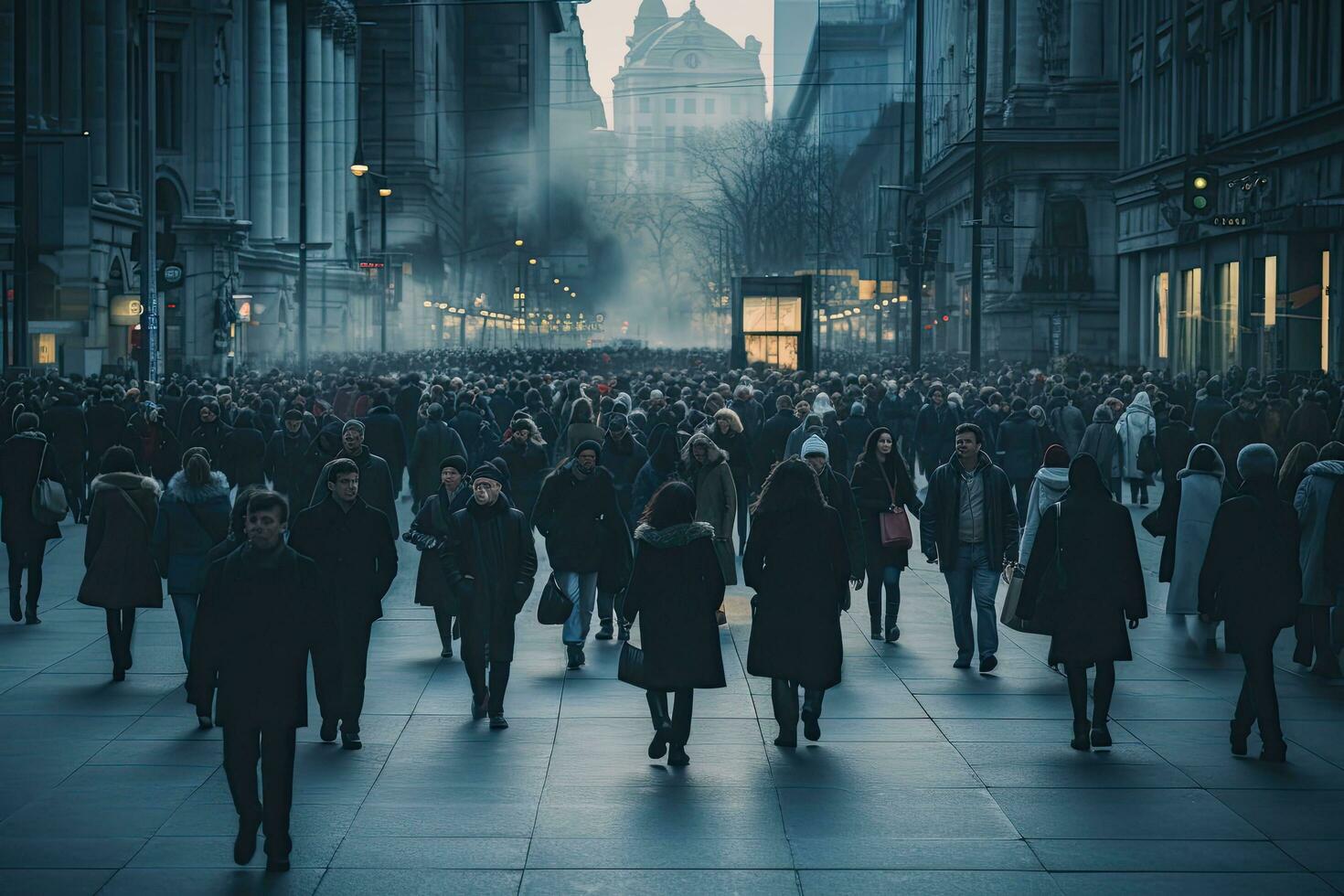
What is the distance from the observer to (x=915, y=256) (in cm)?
4153

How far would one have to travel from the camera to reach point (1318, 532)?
488 inches

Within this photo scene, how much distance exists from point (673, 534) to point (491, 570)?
59.6 inches

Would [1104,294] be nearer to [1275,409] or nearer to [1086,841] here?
[1275,409]

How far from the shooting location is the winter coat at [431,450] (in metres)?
21.0

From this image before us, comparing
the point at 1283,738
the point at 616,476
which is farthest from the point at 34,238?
the point at 1283,738

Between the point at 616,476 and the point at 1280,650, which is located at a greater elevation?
the point at 616,476

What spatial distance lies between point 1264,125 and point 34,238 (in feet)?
79.2

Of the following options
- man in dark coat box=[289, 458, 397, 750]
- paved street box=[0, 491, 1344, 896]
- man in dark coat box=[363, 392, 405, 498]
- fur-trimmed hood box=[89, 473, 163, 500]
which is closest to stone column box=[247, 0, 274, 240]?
man in dark coat box=[363, 392, 405, 498]

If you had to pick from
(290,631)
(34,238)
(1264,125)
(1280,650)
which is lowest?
(1280,650)

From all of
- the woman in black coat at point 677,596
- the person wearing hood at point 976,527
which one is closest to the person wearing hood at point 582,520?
the person wearing hood at point 976,527

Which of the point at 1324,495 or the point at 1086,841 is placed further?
the point at 1324,495

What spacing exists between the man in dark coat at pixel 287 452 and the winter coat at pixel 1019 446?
806cm

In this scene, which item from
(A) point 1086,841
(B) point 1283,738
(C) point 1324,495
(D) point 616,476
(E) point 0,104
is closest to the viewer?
(A) point 1086,841

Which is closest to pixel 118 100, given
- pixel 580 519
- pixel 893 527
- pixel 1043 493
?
pixel 893 527
